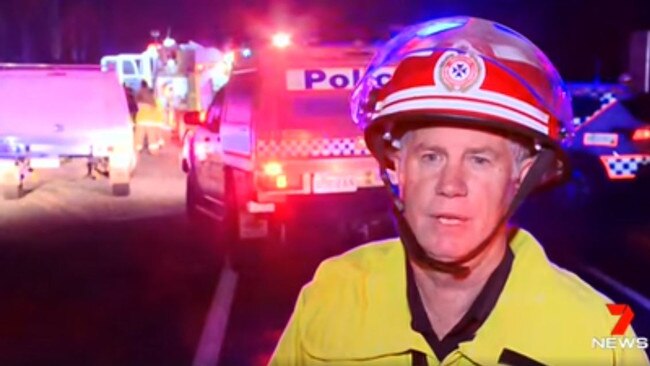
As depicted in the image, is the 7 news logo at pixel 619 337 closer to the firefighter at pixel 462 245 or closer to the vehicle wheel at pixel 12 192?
the firefighter at pixel 462 245

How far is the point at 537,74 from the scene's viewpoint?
6.66ft

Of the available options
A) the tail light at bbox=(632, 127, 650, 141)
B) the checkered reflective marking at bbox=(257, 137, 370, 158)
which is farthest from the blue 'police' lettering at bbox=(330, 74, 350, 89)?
the tail light at bbox=(632, 127, 650, 141)

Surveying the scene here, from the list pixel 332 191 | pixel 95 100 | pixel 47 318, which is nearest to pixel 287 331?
pixel 47 318

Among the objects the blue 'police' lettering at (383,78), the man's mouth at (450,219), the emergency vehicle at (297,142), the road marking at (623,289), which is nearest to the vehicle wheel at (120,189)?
the emergency vehicle at (297,142)

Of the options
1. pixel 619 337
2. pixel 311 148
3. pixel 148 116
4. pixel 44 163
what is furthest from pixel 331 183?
pixel 148 116

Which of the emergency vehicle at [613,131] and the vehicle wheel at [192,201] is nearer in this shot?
the emergency vehicle at [613,131]

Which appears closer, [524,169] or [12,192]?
[524,169]

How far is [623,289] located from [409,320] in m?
6.97

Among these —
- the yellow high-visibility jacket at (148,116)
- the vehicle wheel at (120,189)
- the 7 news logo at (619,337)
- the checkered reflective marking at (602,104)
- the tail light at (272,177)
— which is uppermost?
the 7 news logo at (619,337)

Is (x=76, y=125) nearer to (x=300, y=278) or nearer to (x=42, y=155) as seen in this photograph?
(x=42, y=155)

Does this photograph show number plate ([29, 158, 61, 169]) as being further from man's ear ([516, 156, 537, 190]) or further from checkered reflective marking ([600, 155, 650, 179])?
man's ear ([516, 156, 537, 190])

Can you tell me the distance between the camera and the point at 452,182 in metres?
2.00

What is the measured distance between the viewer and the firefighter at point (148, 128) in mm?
24398

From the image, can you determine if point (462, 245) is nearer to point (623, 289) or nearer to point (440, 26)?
point (440, 26)
